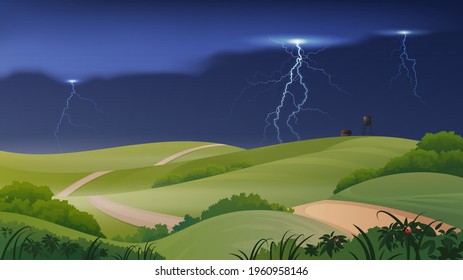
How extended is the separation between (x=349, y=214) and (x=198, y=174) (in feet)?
6.03

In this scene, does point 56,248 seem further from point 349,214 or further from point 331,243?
point 349,214

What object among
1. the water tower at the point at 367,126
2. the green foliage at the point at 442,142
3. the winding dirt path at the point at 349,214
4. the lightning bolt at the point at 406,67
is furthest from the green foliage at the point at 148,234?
the lightning bolt at the point at 406,67

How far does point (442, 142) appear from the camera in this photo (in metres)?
8.41

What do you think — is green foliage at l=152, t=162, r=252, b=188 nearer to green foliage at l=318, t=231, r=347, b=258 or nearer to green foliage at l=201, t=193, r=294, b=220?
green foliage at l=201, t=193, r=294, b=220

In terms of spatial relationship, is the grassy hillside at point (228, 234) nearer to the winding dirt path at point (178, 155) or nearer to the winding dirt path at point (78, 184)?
the winding dirt path at point (178, 155)

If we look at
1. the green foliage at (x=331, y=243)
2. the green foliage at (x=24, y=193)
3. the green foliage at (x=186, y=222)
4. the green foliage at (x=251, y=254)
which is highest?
the green foliage at (x=24, y=193)

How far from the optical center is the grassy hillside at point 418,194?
7906 mm

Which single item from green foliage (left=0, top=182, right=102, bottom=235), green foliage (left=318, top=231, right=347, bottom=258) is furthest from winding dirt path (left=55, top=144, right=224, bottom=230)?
green foliage (left=318, top=231, right=347, bottom=258)

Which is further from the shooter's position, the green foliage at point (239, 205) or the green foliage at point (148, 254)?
the green foliage at point (239, 205)

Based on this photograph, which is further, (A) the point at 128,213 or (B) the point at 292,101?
(B) the point at 292,101

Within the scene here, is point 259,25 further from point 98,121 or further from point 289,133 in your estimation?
point 98,121

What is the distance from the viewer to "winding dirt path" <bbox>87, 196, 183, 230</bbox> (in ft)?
26.0

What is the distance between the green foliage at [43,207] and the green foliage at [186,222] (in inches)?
32.4

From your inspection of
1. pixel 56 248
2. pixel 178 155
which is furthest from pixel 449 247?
pixel 56 248
